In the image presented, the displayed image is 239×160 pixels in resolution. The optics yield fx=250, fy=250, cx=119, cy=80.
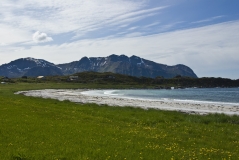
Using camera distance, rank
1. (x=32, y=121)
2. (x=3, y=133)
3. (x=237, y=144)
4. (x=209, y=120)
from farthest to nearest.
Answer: (x=209, y=120) → (x=32, y=121) → (x=237, y=144) → (x=3, y=133)

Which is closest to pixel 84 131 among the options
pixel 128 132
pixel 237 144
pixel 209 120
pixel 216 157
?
pixel 128 132

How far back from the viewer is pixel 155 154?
640 inches

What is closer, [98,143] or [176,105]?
[98,143]

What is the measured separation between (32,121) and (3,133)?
5772 millimetres

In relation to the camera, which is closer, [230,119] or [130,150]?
[130,150]

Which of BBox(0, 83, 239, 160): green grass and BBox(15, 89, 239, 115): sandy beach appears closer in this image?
BBox(0, 83, 239, 160): green grass

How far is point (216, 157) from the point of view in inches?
647

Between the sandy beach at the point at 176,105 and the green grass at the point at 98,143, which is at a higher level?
the green grass at the point at 98,143

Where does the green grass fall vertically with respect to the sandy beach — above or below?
above

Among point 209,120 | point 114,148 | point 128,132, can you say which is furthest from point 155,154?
point 209,120

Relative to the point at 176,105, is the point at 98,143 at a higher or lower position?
higher

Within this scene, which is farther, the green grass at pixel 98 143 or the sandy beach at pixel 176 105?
the sandy beach at pixel 176 105

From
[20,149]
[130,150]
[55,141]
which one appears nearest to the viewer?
[20,149]

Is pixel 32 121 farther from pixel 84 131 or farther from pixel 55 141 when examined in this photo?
pixel 55 141
